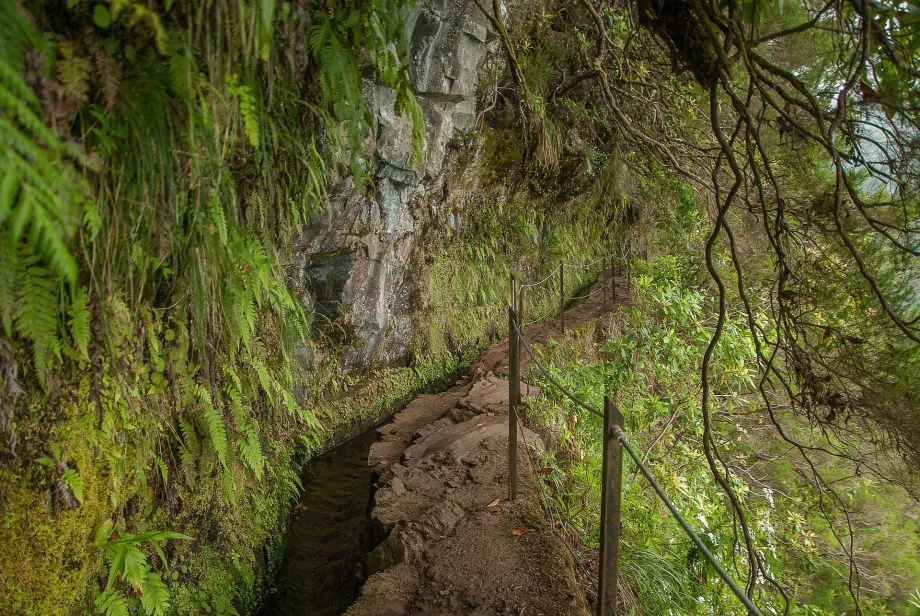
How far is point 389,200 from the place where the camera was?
22.5ft

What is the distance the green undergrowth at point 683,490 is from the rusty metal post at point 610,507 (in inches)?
30.5

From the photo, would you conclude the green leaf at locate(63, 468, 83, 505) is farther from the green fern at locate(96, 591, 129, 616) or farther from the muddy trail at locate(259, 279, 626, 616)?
the muddy trail at locate(259, 279, 626, 616)

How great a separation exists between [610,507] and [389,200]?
5320 mm

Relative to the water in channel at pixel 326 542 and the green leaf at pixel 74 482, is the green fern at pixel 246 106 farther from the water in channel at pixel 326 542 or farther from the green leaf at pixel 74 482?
the water in channel at pixel 326 542

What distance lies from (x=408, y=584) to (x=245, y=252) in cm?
210

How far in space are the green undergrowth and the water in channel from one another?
5.54ft

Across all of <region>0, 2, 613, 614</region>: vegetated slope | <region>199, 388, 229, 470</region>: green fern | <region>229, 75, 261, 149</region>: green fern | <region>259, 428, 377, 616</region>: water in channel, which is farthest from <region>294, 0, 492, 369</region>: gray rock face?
<region>229, 75, 261, 149</region>: green fern

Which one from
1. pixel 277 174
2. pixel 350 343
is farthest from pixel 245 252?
pixel 350 343

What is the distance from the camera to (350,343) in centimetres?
695

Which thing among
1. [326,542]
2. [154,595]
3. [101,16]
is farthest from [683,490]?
[101,16]

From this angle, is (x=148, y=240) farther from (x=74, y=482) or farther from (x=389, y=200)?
(x=389, y=200)

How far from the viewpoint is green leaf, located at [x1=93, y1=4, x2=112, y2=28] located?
1.87 meters

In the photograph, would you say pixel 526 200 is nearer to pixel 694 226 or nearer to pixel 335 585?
pixel 694 226

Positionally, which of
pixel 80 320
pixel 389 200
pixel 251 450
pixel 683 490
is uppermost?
pixel 389 200
